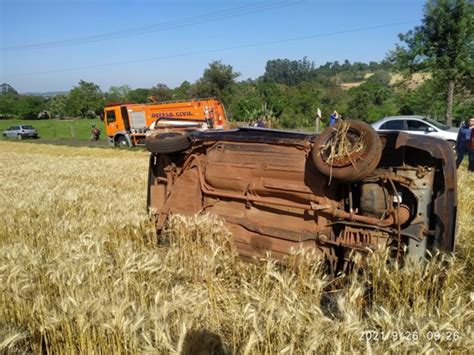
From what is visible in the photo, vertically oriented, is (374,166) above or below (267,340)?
above

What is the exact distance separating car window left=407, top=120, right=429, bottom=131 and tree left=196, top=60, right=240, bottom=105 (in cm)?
3517

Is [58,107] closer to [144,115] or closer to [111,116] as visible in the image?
[111,116]

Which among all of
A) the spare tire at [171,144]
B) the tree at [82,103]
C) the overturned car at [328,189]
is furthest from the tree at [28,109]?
the overturned car at [328,189]

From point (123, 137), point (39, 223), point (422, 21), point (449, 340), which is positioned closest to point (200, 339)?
point (449, 340)

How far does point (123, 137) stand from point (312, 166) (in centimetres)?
2589

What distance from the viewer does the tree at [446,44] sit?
20.4 m

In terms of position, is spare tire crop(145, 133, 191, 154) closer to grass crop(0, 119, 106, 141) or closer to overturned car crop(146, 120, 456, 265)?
overturned car crop(146, 120, 456, 265)

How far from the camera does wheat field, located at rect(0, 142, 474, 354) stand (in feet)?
7.47

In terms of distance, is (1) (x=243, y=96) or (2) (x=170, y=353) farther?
(1) (x=243, y=96)

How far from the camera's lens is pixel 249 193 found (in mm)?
4414

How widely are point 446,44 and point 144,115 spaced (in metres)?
18.6

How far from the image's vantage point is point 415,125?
17.1 meters

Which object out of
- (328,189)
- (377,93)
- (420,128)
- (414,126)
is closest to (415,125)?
(414,126)

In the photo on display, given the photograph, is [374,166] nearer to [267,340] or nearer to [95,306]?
[267,340]
